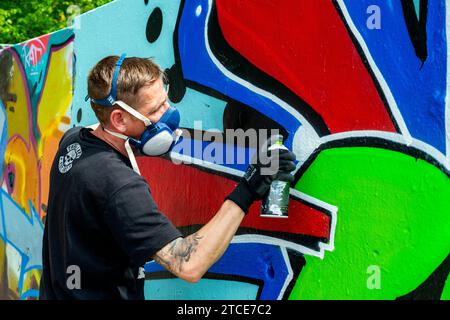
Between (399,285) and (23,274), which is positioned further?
(23,274)

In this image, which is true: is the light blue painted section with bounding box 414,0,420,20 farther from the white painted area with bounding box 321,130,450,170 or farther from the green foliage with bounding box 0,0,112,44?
the green foliage with bounding box 0,0,112,44

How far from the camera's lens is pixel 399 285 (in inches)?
98.5

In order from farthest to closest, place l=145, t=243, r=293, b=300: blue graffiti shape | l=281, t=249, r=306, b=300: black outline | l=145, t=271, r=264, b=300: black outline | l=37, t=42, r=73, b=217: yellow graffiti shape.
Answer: l=37, t=42, r=73, b=217: yellow graffiti shape, l=145, t=271, r=264, b=300: black outline, l=145, t=243, r=293, b=300: blue graffiti shape, l=281, t=249, r=306, b=300: black outline

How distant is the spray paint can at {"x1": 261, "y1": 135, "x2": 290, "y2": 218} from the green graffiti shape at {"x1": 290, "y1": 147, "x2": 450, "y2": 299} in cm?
17

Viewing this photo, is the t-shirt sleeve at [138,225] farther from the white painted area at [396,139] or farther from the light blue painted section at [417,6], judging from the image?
the light blue painted section at [417,6]

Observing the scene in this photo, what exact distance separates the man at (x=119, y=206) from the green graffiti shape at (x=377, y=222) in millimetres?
222

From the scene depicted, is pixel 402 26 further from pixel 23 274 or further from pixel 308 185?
pixel 23 274

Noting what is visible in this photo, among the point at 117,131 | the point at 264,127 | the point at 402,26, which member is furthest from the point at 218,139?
the point at 402,26

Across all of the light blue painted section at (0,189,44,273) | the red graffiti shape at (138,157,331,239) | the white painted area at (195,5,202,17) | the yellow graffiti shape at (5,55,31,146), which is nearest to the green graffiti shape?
the red graffiti shape at (138,157,331,239)

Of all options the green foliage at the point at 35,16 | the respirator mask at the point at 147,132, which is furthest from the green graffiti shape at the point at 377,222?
the green foliage at the point at 35,16

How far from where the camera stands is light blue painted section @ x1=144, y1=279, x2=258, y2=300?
326 centimetres

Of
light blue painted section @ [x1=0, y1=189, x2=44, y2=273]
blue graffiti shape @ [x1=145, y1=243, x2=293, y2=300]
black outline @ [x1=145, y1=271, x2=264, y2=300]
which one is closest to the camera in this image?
blue graffiti shape @ [x1=145, y1=243, x2=293, y2=300]

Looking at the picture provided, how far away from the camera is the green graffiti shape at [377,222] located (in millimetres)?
2389
